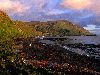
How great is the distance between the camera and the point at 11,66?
3609 cm

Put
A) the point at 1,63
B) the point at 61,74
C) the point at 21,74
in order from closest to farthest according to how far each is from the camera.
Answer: the point at 21,74
the point at 61,74
the point at 1,63

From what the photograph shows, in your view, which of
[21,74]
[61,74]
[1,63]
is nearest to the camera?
[21,74]

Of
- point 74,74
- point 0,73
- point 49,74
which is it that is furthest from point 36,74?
point 74,74

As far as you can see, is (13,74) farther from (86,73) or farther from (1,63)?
(86,73)

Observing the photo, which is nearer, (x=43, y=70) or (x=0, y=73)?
(x=0, y=73)

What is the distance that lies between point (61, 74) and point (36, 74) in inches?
145

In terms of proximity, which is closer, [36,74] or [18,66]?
[36,74]

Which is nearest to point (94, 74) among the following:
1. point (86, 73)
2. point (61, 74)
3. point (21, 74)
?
point (86, 73)

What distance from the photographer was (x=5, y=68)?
34594 mm

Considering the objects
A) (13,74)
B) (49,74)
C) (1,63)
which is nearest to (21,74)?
(13,74)

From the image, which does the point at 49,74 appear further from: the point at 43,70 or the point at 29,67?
the point at 29,67

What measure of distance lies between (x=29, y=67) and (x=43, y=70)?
249 centimetres

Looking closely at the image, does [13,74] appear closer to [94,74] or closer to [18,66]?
[18,66]

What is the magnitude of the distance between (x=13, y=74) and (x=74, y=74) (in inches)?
329
